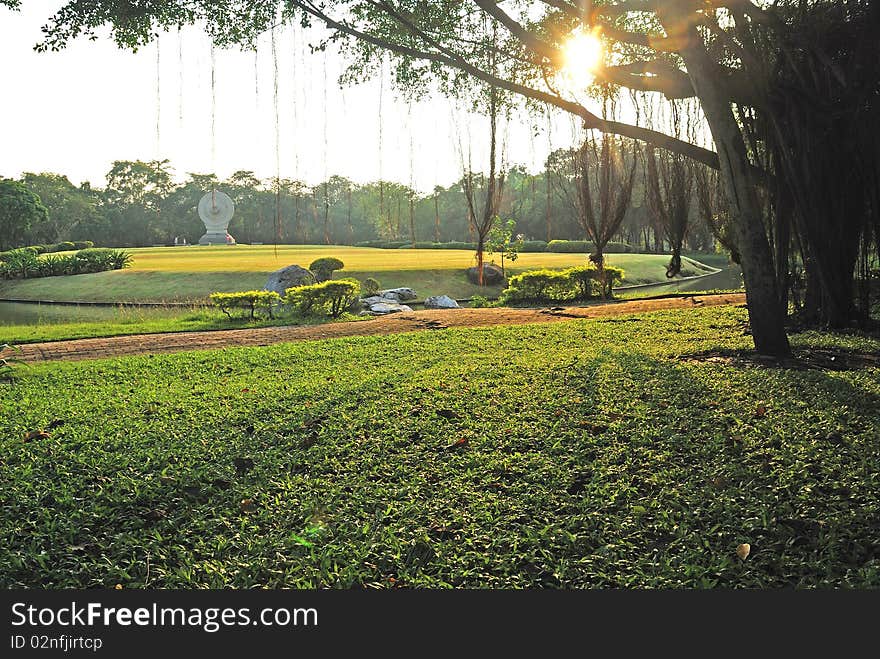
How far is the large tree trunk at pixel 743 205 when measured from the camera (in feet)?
19.7

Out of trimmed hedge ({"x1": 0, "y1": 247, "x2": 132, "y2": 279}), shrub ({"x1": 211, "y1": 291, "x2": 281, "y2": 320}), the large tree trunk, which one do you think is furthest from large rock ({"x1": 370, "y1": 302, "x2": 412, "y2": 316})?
trimmed hedge ({"x1": 0, "y1": 247, "x2": 132, "y2": 279})

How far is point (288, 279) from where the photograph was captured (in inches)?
711

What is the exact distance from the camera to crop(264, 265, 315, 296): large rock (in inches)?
704

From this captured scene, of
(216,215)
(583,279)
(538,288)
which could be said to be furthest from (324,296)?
(216,215)

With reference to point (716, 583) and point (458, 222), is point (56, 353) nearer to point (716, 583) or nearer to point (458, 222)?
point (716, 583)

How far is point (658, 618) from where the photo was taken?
2.33 meters

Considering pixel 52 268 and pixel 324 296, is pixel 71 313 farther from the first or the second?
pixel 52 268

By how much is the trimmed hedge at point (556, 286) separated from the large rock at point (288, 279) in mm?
5821

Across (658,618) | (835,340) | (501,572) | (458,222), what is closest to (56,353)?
(501,572)

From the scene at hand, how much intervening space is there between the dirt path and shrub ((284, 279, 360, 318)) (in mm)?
1770

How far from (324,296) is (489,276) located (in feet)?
30.3

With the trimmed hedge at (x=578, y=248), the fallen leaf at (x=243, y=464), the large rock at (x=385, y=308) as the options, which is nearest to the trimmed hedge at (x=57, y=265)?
the large rock at (x=385, y=308)

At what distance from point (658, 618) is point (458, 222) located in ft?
178

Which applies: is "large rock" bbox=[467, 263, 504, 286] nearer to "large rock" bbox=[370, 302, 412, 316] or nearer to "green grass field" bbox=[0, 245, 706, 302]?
"green grass field" bbox=[0, 245, 706, 302]
